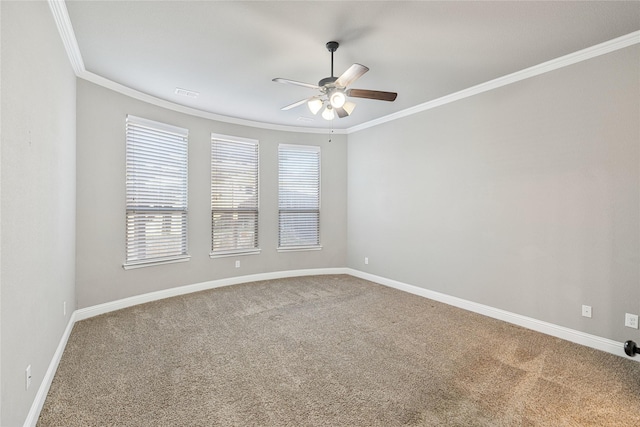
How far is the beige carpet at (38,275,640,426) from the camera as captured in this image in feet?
6.62

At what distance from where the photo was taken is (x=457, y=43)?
2.85m

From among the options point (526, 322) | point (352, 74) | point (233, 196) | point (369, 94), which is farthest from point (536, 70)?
point (233, 196)

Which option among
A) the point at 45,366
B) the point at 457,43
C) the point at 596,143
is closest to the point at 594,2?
the point at 457,43

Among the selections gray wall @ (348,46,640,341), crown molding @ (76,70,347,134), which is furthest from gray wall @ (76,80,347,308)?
gray wall @ (348,46,640,341)

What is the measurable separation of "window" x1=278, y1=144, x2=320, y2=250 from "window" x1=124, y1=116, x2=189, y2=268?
1.73 m

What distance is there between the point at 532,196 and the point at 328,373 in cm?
290

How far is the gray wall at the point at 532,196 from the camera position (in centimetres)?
285

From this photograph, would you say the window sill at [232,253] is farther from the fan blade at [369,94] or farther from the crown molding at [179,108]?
the fan blade at [369,94]

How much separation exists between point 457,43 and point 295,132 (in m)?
3.48

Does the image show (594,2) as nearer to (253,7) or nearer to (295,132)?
(253,7)

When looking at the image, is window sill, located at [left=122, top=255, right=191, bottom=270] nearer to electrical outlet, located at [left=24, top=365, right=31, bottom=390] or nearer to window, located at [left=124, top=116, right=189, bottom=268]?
window, located at [left=124, top=116, right=189, bottom=268]

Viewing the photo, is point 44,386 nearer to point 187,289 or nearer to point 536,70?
point 187,289

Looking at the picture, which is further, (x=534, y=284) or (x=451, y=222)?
(x=451, y=222)

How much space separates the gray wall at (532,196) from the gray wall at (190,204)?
1.33m
